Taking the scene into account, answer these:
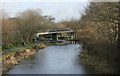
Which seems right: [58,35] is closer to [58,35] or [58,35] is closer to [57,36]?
[58,35]

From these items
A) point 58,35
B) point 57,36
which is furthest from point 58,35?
point 57,36

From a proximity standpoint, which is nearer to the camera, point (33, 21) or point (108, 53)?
point (108, 53)

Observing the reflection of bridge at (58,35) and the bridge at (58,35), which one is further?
the reflection of bridge at (58,35)

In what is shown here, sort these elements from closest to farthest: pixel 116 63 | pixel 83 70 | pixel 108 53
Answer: pixel 116 63, pixel 108 53, pixel 83 70

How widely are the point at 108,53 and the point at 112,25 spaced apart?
3.99ft

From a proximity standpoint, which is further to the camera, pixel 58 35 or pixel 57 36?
pixel 58 35

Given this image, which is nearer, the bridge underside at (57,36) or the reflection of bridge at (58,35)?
the bridge underside at (57,36)

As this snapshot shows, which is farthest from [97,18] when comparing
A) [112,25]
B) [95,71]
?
[95,71]

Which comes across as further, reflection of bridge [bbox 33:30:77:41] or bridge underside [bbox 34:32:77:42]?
reflection of bridge [bbox 33:30:77:41]

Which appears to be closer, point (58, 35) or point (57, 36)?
point (57, 36)

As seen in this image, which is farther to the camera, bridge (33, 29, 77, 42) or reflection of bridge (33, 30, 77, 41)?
reflection of bridge (33, 30, 77, 41)

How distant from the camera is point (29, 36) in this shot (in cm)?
3384

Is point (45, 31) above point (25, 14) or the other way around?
the other way around

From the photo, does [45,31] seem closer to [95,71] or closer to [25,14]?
[25,14]
